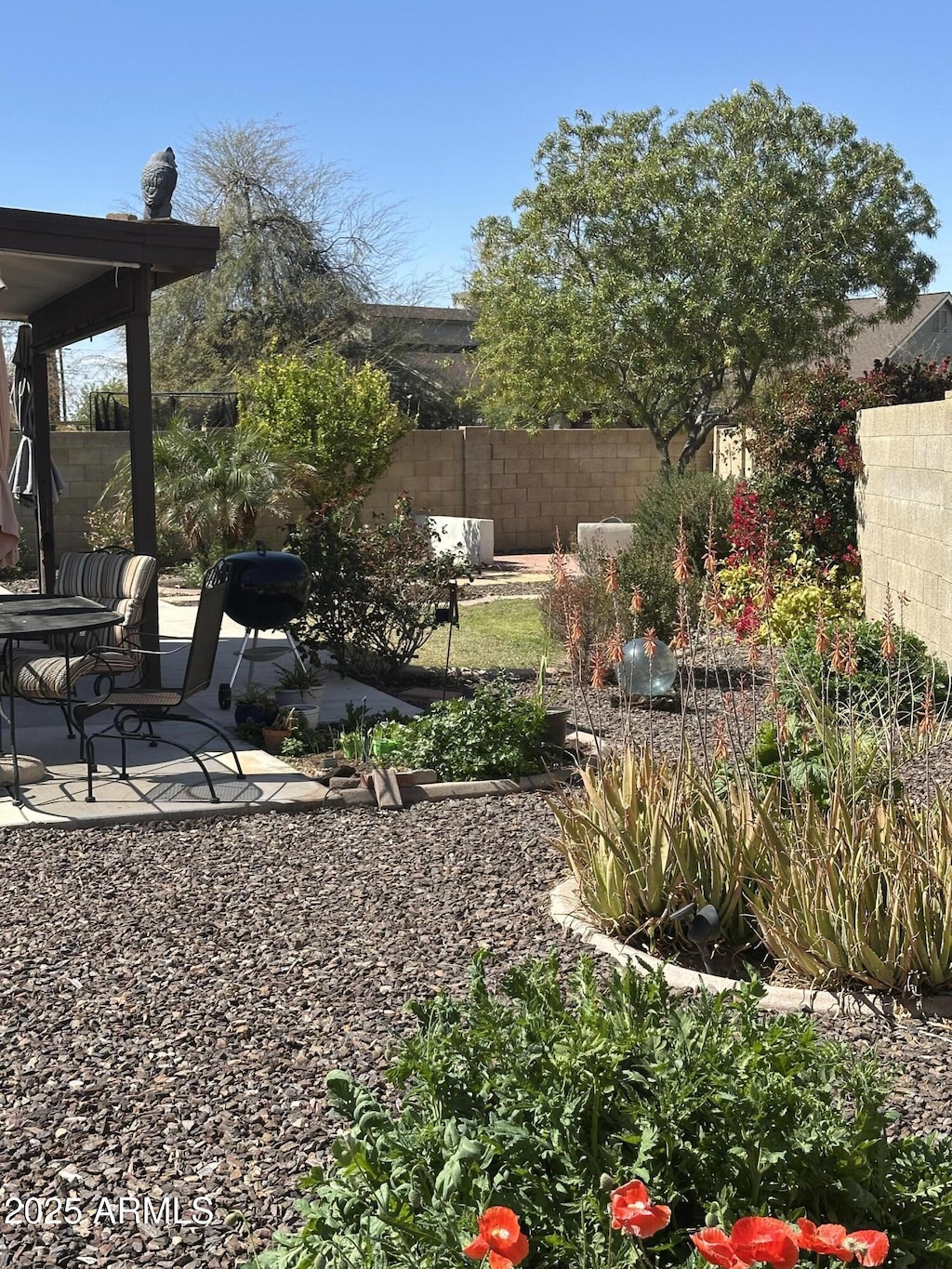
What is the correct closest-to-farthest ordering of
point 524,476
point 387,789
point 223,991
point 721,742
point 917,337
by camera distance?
point 223,991 < point 721,742 < point 387,789 < point 524,476 < point 917,337

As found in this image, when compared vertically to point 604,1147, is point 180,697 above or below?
above

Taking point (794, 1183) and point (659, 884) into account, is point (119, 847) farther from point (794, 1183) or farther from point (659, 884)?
point (794, 1183)

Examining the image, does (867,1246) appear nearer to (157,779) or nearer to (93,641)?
(157,779)

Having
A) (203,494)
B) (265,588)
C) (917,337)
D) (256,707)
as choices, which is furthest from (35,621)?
(917,337)

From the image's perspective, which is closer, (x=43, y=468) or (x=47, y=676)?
(x=47, y=676)

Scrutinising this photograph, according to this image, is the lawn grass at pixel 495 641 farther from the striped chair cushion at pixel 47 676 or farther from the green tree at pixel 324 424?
the green tree at pixel 324 424

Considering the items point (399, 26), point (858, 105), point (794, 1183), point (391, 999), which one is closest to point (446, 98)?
point (858, 105)

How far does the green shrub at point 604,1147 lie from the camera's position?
6.81 feet

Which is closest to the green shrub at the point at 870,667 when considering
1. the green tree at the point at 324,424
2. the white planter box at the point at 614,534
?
the white planter box at the point at 614,534

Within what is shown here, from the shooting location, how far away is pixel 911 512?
29.6 ft

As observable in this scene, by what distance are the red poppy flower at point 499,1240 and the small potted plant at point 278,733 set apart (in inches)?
212

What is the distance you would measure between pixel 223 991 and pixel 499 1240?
229cm

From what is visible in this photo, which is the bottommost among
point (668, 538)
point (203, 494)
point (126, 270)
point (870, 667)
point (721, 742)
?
point (870, 667)

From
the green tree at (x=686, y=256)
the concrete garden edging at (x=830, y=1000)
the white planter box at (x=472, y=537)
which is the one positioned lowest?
the concrete garden edging at (x=830, y=1000)
